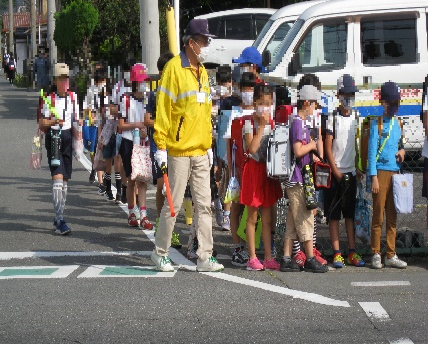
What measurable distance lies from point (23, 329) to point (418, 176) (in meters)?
5.48

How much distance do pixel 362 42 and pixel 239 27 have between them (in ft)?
37.8

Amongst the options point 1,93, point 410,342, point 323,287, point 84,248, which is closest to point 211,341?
point 410,342

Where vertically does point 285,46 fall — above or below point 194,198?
above

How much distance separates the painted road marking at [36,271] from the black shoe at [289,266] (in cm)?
191

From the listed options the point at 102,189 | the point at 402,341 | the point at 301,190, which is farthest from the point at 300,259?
the point at 102,189

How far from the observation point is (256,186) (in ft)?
29.1

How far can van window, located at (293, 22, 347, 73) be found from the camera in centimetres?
1531

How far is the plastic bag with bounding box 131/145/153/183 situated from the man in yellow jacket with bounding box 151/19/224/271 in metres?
2.19

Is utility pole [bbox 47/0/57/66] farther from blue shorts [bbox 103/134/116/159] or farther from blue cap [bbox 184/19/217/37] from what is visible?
blue cap [bbox 184/19/217/37]

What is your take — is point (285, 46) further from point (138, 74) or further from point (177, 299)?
Answer: point (177, 299)

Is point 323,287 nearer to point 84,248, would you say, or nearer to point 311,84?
point 311,84

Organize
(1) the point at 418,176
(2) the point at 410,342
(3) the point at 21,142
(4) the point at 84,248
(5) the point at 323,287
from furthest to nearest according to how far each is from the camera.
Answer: (3) the point at 21,142, (1) the point at 418,176, (4) the point at 84,248, (5) the point at 323,287, (2) the point at 410,342

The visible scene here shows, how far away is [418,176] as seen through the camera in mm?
10891

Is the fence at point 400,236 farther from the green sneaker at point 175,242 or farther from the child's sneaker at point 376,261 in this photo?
the green sneaker at point 175,242
